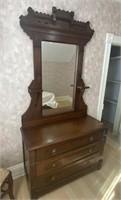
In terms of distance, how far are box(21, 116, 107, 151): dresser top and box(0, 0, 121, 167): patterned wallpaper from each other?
0.27 m

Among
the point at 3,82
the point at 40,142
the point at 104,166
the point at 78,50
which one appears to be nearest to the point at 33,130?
the point at 40,142

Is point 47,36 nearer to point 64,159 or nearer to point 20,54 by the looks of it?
point 20,54

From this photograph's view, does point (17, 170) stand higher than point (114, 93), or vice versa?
point (114, 93)

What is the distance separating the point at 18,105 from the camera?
1.60m

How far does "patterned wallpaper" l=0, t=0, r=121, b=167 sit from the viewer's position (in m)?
1.36

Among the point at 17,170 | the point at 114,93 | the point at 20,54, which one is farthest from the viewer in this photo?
the point at 114,93

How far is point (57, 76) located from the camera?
1.72m

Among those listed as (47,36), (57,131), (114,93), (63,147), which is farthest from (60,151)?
(114,93)

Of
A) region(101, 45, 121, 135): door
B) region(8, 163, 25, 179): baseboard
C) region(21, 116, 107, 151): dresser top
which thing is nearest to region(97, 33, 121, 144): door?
region(101, 45, 121, 135): door

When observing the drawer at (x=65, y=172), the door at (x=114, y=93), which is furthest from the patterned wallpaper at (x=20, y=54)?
the door at (x=114, y=93)

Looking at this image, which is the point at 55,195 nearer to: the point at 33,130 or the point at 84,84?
the point at 33,130

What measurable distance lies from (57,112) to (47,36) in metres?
0.95

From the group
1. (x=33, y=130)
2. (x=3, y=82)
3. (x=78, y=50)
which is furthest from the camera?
(x=78, y=50)

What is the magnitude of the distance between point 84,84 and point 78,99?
234 millimetres
